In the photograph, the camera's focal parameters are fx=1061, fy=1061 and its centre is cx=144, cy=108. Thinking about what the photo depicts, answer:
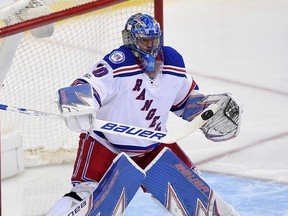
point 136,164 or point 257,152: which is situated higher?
point 136,164

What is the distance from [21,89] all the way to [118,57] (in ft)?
2.40

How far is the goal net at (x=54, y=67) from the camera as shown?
395cm

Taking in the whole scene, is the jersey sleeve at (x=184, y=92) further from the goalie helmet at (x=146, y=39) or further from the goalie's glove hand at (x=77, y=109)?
the goalie's glove hand at (x=77, y=109)

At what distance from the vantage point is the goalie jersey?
10.8 feet

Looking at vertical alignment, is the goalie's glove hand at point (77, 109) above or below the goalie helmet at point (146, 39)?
below

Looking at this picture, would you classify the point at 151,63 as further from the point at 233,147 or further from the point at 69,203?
the point at 233,147

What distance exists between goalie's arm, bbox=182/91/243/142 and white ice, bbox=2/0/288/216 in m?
0.59

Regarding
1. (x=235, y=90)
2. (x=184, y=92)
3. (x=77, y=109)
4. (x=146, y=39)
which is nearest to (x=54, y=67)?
(x=184, y=92)

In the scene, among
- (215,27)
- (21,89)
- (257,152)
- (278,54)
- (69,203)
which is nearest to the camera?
(69,203)

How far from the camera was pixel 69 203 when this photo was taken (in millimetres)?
3295

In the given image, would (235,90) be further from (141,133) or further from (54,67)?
(141,133)

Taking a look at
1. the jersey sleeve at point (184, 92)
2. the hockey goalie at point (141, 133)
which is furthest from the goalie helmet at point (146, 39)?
the jersey sleeve at point (184, 92)

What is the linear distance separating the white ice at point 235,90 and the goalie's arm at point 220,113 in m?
0.59

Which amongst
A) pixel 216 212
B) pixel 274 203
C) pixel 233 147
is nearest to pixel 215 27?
pixel 233 147
